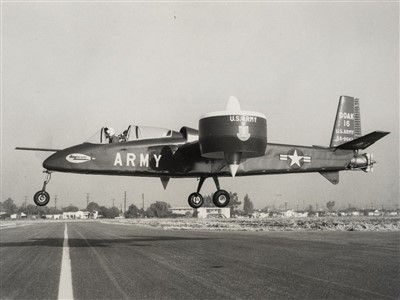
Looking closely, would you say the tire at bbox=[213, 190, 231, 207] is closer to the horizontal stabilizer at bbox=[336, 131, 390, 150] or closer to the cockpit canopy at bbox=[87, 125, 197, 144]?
the cockpit canopy at bbox=[87, 125, 197, 144]

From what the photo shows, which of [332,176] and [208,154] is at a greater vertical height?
[208,154]

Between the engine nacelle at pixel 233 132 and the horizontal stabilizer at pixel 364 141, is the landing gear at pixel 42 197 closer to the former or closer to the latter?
the engine nacelle at pixel 233 132

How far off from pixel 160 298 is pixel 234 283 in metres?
2.39

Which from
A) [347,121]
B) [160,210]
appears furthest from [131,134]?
[160,210]

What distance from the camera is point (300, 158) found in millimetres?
20344

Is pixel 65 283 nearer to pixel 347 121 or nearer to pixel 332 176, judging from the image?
pixel 332 176

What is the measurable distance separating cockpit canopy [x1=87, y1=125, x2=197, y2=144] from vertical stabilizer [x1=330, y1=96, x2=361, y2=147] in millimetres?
9731

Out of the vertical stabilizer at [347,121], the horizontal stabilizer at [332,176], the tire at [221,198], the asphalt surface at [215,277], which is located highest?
the vertical stabilizer at [347,121]

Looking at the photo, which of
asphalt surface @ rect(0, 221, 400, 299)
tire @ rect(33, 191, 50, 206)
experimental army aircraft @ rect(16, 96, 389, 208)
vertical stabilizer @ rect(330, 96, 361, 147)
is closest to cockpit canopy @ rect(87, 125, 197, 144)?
experimental army aircraft @ rect(16, 96, 389, 208)

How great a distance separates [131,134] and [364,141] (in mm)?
11066

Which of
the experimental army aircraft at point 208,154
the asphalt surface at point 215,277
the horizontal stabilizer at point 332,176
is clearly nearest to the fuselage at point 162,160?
the experimental army aircraft at point 208,154

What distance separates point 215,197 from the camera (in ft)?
63.4

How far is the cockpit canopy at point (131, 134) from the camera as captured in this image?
710 inches

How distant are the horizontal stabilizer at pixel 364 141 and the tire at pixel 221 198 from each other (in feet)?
21.1
